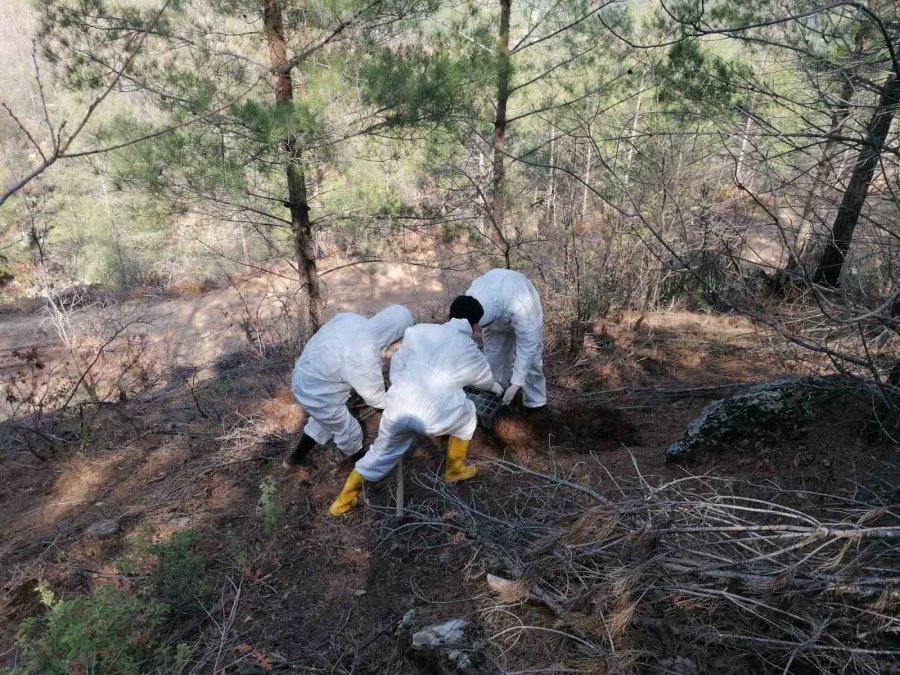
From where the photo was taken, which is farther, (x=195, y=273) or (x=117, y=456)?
(x=195, y=273)

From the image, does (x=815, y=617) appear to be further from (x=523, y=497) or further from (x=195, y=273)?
(x=195, y=273)

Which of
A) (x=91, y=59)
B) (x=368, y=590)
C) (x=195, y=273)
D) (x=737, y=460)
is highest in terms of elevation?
(x=91, y=59)

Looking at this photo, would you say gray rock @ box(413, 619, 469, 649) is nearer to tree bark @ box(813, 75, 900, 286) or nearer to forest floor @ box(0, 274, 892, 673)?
forest floor @ box(0, 274, 892, 673)

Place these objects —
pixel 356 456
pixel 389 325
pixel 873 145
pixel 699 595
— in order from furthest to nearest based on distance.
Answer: pixel 356 456
pixel 389 325
pixel 873 145
pixel 699 595

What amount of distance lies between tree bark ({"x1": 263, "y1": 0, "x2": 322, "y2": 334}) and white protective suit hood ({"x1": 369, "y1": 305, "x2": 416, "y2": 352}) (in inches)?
96.2

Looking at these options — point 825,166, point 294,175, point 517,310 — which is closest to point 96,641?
point 517,310

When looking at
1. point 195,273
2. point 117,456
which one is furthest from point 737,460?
point 195,273

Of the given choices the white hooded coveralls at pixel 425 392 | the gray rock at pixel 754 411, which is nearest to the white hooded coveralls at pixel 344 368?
the white hooded coveralls at pixel 425 392

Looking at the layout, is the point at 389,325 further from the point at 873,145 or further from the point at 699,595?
the point at 873,145

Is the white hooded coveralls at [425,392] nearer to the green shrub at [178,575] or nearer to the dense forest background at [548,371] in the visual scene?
the dense forest background at [548,371]

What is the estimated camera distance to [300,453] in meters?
4.43

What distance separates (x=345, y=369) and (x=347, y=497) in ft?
3.01

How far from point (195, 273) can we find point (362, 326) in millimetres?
20458

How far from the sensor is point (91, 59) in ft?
17.4
